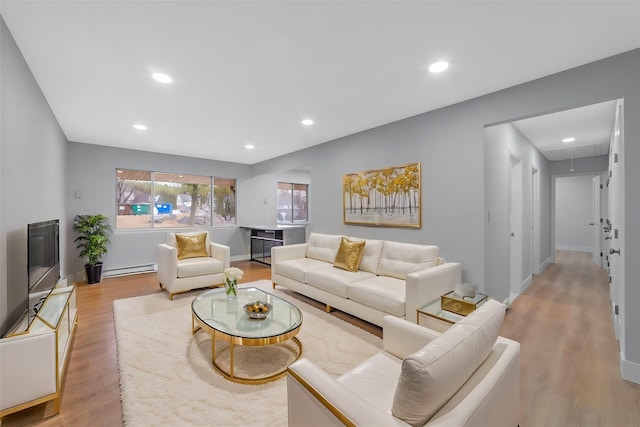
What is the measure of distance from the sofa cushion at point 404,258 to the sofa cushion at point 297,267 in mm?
872

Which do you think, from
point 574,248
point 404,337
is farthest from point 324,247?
point 574,248

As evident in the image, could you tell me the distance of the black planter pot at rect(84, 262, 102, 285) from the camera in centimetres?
467

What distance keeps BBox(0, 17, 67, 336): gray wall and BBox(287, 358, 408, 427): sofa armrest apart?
2033 millimetres

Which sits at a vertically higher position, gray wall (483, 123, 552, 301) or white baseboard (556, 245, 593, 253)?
gray wall (483, 123, 552, 301)

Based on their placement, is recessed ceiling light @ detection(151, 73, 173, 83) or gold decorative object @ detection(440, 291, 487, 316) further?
recessed ceiling light @ detection(151, 73, 173, 83)

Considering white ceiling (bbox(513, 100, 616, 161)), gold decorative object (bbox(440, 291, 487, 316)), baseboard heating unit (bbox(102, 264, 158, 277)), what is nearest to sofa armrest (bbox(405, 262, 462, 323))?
gold decorative object (bbox(440, 291, 487, 316))

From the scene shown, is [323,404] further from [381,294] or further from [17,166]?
[17,166]

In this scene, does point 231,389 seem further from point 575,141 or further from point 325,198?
point 575,141

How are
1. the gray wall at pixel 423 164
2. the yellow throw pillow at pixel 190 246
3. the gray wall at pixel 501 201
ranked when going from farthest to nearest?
the yellow throw pillow at pixel 190 246 < the gray wall at pixel 501 201 < the gray wall at pixel 423 164

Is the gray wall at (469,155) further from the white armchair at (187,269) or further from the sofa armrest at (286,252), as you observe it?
the white armchair at (187,269)

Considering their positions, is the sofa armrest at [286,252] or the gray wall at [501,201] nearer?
the gray wall at [501,201]

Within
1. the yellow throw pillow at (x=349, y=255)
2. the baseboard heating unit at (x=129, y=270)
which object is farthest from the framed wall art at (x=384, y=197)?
the baseboard heating unit at (x=129, y=270)

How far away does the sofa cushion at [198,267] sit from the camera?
3922mm

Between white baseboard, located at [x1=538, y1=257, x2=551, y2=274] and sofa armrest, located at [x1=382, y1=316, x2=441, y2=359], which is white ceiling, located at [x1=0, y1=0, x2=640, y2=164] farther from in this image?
white baseboard, located at [x1=538, y1=257, x2=551, y2=274]
